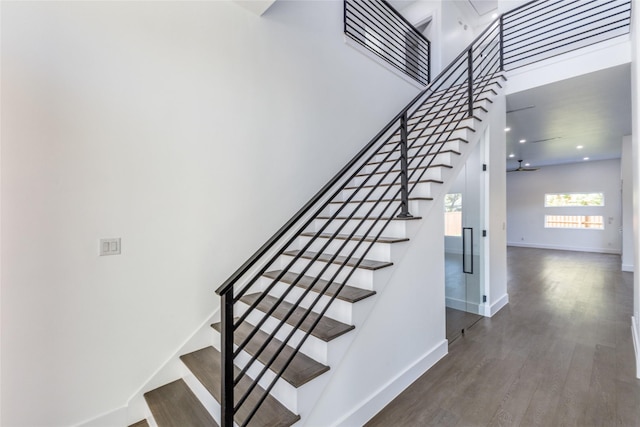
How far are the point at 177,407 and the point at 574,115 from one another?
662 centimetres

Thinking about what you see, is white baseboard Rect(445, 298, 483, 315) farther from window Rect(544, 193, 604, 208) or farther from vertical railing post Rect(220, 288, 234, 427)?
window Rect(544, 193, 604, 208)

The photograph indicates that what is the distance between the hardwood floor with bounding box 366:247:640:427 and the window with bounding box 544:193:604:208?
22.4 ft

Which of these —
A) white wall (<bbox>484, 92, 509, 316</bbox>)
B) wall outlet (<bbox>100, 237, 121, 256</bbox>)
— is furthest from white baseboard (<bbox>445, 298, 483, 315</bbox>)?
wall outlet (<bbox>100, 237, 121, 256</bbox>)

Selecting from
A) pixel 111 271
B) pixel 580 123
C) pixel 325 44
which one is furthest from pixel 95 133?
pixel 580 123

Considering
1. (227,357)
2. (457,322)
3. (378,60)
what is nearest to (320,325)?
(227,357)

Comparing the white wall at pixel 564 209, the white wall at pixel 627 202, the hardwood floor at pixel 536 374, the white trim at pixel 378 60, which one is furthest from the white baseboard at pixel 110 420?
the white wall at pixel 564 209

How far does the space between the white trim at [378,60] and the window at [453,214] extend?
82.3 inches

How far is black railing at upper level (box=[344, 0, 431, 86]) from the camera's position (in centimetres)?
373

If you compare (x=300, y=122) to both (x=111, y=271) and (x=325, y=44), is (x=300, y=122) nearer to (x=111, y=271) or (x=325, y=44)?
→ (x=325, y=44)

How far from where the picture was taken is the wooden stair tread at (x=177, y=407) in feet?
5.59

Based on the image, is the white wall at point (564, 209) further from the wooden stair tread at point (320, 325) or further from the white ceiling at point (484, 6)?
the wooden stair tread at point (320, 325)

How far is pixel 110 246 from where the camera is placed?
184cm

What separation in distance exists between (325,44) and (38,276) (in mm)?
3309

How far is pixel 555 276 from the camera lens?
19.3ft
